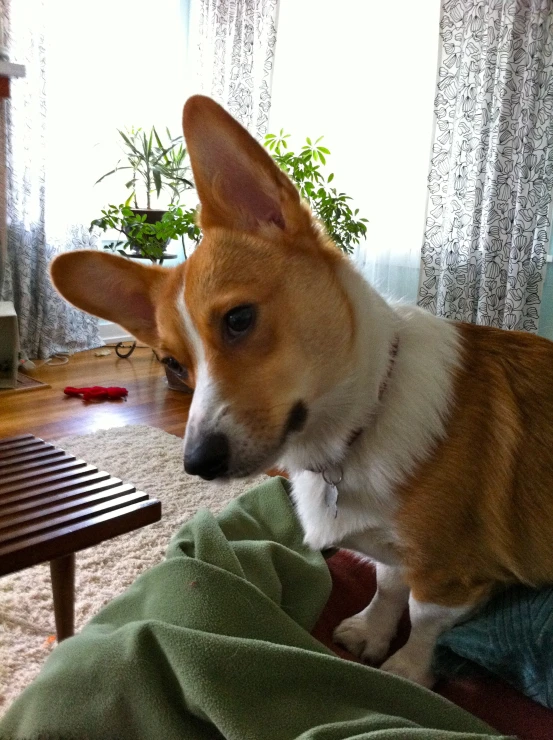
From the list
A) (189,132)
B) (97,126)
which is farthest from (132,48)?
(189,132)

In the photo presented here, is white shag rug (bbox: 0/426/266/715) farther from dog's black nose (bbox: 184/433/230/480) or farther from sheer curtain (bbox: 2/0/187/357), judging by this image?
sheer curtain (bbox: 2/0/187/357)

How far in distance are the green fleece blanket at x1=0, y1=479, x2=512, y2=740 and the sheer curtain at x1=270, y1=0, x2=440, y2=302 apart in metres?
3.07

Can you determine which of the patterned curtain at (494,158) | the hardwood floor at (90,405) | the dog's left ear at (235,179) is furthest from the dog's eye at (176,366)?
the patterned curtain at (494,158)

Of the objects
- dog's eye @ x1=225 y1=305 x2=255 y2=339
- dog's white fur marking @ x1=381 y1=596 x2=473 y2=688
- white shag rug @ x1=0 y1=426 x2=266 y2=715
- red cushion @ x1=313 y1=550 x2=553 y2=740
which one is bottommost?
white shag rug @ x1=0 y1=426 x2=266 y2=715

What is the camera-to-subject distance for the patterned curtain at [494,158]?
324cm

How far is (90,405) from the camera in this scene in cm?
322

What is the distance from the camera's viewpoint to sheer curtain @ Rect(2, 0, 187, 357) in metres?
3.86

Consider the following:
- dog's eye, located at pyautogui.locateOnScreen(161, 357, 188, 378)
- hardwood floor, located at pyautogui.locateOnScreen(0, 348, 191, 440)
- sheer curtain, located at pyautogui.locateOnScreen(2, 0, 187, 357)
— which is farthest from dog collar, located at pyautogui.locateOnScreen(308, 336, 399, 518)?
sheer curtain, located at pyautogui.locateOnScreen(2, 0, 187, 357)

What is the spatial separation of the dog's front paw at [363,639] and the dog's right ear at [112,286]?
26.4 inches

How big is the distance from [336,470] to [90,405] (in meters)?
2.41

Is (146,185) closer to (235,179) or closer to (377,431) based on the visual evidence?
(235,179)

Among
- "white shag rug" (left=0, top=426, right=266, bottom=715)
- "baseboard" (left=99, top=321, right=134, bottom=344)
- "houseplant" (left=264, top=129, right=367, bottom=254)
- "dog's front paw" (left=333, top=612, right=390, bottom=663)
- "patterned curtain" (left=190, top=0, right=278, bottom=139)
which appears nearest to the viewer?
"dog's front paw" (left=333, top=612, right=390, bottom=663)

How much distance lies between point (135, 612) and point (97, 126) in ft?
13.4

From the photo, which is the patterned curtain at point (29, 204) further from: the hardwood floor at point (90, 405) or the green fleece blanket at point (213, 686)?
the green fleece blanket at point (213, 686)
